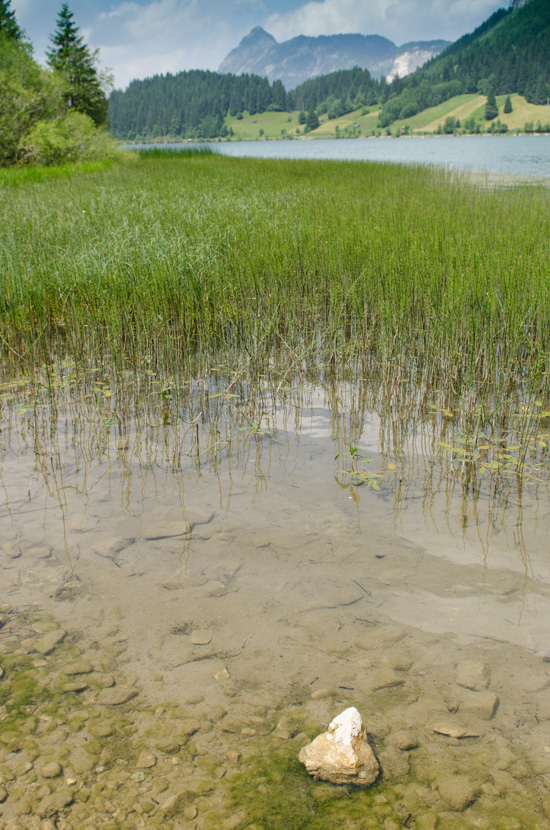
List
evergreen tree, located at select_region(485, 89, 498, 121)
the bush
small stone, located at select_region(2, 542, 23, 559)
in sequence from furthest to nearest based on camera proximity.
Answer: evergreen tree, located at select_region(485, 89, 498, 121), the bush, small stone, located at select_region(2, 542, 23, 559)

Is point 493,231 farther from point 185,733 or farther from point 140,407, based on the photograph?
point 185,733

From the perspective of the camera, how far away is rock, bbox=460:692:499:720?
1.71 meters

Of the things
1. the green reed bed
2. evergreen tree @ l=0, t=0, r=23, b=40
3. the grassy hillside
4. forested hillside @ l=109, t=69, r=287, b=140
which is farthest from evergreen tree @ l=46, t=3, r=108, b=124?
forested hillside @ l=109, t=69, r=287, b=140

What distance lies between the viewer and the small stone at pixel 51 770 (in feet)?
5.04

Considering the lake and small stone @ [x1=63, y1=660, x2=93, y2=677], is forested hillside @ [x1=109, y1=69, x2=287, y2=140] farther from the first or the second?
small stone @ [x1=63, y1=660, x2=93, y2=677]

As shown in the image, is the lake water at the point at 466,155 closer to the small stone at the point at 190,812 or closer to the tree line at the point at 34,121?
the tree line at the point at 34,121

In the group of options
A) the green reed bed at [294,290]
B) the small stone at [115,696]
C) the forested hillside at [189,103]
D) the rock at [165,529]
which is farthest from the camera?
the forested hillside at [189,103]

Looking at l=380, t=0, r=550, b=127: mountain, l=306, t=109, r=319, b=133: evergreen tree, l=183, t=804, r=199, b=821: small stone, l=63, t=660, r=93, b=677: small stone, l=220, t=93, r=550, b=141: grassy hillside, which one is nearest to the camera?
l=183, t=804, r=199, b=821: small stone

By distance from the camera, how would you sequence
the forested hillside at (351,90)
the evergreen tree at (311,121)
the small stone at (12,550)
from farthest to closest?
the evergreen tree at (311,121) → the forested hillside at (351,90) → the small stone at (12,550)

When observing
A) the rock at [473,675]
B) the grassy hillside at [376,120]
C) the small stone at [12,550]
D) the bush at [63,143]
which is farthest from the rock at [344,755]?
the grassy hillside at [376,120]

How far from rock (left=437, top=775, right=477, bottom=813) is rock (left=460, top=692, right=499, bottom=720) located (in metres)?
0.23

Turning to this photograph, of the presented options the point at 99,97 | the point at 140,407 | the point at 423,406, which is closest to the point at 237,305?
the point at 140,407

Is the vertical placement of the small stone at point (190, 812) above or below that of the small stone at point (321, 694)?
below

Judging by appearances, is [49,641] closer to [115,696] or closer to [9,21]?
[115,696]
